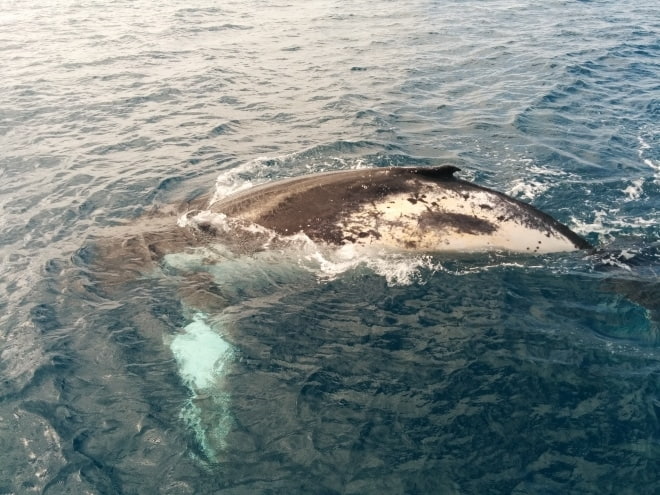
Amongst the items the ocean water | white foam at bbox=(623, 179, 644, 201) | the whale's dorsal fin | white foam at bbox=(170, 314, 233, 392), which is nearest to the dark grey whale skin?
the whale's dorsal fin

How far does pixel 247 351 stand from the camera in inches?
368

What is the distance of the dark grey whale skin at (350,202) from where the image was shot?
10883 millimetres

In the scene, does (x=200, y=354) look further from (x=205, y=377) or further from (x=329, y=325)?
(x=329, y=325)

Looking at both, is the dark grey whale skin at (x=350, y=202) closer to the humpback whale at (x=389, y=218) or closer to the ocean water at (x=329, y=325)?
the humpback whale at (x=389, y=218)

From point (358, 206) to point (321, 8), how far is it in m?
38.8

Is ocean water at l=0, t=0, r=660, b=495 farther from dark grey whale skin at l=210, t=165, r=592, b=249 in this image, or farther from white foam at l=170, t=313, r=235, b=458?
dark grey whale skin at l=210, t=165, r=592, b=249

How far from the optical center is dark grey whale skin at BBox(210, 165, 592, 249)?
10.9 m

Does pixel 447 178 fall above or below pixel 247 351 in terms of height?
above

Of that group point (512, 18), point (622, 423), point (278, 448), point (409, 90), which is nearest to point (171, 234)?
point (278, 448)

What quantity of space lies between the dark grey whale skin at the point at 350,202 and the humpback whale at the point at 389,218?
2 centimetres

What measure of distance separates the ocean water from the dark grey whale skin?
0.49 m

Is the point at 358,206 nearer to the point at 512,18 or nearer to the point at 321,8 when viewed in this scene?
the point at 512,18

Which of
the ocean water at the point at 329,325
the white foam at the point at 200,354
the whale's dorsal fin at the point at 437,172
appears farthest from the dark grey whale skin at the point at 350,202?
the white foam at the point at 200,354

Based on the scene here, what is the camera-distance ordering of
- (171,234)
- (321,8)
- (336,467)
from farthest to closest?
(321,8), (171,234), (336,467)
